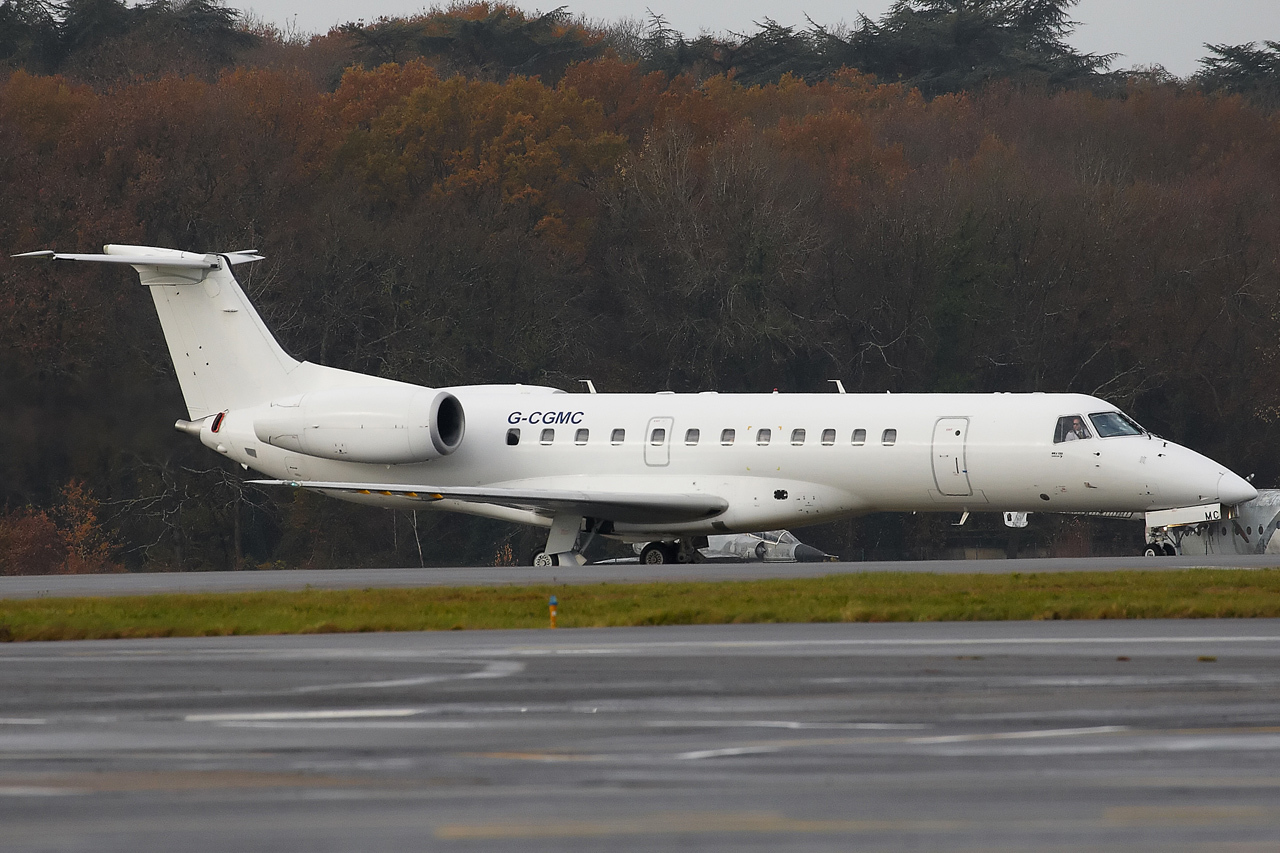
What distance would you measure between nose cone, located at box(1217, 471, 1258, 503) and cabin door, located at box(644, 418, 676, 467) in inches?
367

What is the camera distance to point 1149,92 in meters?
73.6

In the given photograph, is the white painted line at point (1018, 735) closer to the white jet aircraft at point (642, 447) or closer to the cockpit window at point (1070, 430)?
the white jet aircraft at point (642, 447)

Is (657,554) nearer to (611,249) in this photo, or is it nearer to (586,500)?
(586,500)

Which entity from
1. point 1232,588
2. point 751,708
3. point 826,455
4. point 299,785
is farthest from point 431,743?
point 826,455

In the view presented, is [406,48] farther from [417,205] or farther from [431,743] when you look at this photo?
[431,743]

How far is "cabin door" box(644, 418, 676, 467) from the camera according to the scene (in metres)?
31.6

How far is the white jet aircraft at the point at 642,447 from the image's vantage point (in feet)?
93.8

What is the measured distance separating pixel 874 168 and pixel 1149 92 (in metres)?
15.0

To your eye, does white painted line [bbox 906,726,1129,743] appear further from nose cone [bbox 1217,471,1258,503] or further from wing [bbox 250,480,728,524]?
wing [bbox 250,480,728,524]

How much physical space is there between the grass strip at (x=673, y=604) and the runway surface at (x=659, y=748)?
2.83 m

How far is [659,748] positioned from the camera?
358 inches

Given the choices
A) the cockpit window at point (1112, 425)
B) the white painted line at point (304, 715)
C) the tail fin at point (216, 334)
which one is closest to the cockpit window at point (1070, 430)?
the cockpit window at point (1112, 425)

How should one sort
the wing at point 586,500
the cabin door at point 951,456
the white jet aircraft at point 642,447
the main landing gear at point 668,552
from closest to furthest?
the white jet aircraft at point 642,447
the cabin door at point 951,456
the wing at point 586,500
the main landing gear at point 668,552

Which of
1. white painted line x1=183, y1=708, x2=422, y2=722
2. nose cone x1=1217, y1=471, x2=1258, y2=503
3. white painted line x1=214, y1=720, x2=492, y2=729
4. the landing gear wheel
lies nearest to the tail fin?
the landing gear wheel
